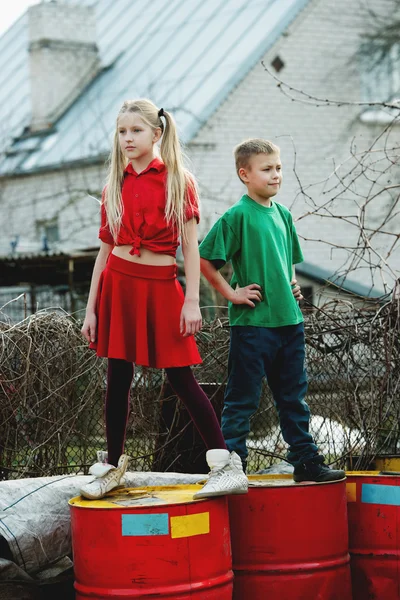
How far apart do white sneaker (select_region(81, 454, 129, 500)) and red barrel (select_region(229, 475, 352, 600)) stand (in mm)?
478

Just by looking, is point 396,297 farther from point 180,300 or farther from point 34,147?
point 34,147

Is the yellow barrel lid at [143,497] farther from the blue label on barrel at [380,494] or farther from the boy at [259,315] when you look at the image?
the blue label on barrel at [380,494]

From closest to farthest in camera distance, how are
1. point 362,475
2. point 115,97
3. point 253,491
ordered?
1. point 253,491
2. point 362,475
3. point 115,97

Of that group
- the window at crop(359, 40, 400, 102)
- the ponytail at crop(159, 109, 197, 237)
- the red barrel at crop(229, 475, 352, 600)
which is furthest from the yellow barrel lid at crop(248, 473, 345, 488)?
the window at crop(359, 40, 400, 102)

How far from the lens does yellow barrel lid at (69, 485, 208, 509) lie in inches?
161

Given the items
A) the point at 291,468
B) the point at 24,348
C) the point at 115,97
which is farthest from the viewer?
the point at 115,97

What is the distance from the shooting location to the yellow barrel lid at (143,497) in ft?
13.5

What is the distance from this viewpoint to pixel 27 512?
4527mm

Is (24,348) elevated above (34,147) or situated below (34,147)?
below

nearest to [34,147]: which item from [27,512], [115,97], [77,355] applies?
[115,97]

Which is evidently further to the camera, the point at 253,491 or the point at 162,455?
the point at 162,455

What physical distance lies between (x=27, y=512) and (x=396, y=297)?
2.11 meters

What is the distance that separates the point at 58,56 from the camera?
2066cm

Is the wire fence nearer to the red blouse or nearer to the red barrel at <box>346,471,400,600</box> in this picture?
the red barrel at <box>346,471,400,600</box>
